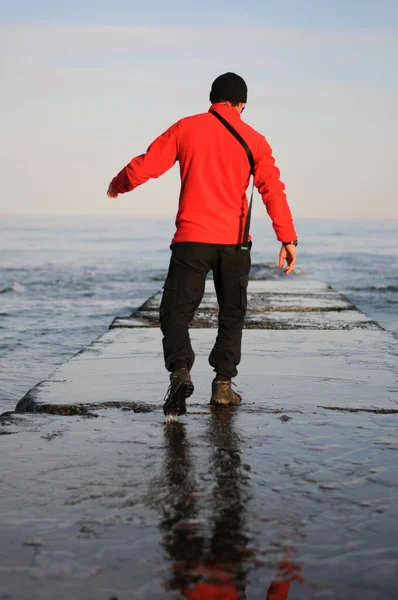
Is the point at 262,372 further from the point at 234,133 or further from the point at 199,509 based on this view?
the point at 199,509

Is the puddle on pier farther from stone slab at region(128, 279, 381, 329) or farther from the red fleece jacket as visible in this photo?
stone slab at region(128, 279, 381, 329)

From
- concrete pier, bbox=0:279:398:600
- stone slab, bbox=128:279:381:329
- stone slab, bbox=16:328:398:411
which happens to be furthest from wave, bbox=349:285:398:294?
concrete pier, bbox=0:279:398:600

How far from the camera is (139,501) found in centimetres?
260

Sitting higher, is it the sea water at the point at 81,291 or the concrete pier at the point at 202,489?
the concrete pier at the point at 202,489

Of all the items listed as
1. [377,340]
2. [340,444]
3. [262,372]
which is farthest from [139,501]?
[377,340]

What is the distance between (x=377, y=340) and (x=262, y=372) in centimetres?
175

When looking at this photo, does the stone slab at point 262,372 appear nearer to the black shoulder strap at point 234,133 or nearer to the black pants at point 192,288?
the black pants at point 192,288

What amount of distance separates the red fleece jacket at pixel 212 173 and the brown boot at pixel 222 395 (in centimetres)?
76

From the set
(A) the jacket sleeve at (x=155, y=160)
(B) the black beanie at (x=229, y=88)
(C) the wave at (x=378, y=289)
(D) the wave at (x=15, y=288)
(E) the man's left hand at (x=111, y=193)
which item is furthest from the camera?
(C) the wave at (x=378, y=289)

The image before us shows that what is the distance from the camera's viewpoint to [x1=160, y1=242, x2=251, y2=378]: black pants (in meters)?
4.02

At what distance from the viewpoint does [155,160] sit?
13.1 feet

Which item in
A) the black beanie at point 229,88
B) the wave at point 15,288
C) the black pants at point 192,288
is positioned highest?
the black beanie at point 229,88

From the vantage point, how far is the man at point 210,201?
4.01 m

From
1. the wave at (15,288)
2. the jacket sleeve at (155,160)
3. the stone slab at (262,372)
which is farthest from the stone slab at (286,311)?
the wave at (15,288)
